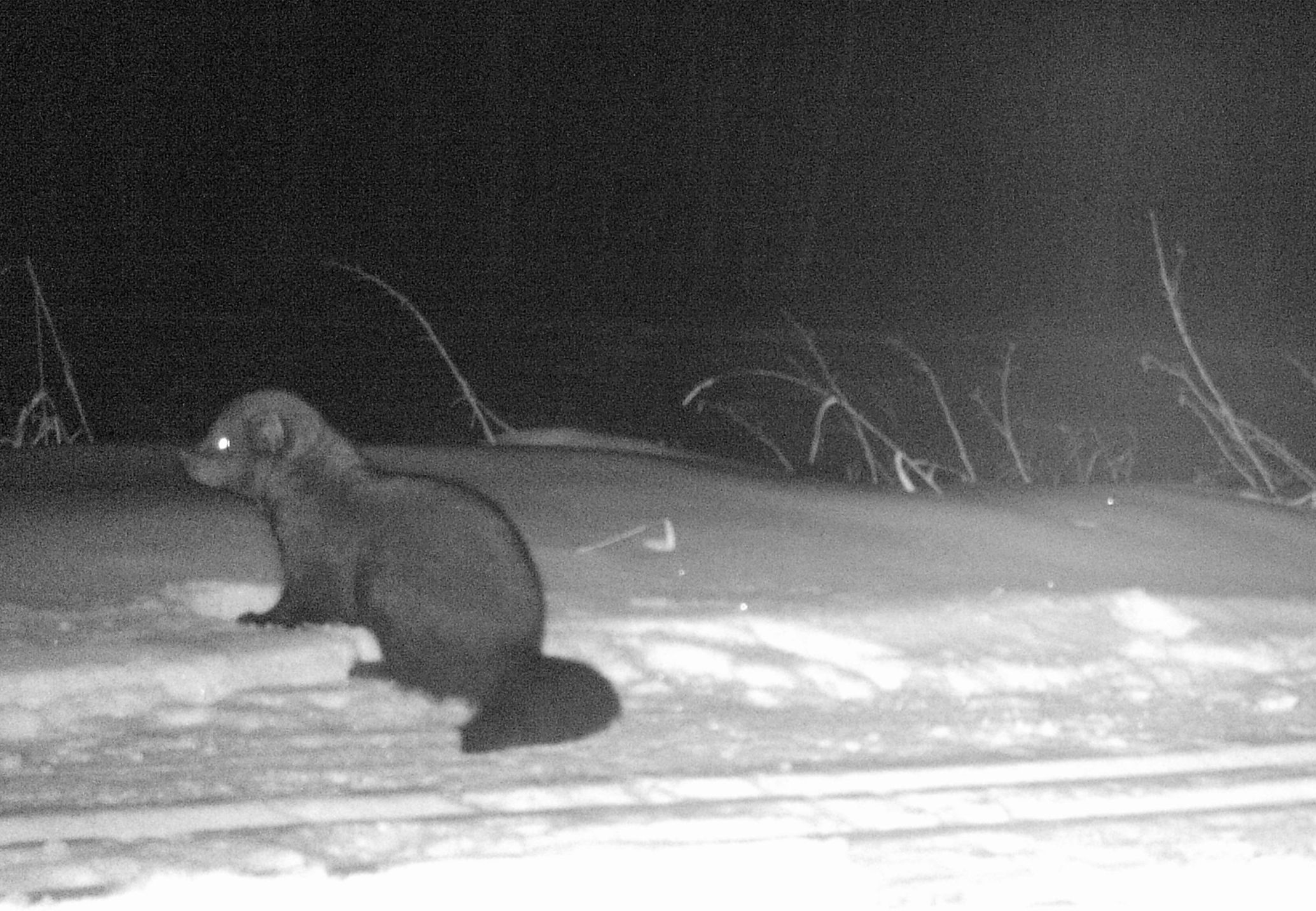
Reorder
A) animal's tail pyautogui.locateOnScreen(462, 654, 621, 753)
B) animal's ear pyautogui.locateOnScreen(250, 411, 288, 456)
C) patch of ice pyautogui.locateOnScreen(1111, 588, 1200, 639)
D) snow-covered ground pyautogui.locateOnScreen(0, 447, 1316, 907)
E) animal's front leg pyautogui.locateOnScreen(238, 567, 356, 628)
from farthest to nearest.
A: patch of ice pyautogui.locateOnScreen(1111, 588, 1200, 639) → animal's ear pyautogui.locateOnScreen(250, 411, 288, 456) → animal's front leg pyautogui.locateOnScreen(238, 567, 356, 628) → animal's tail pyautogui.locateOnScreen(462, 654, 621, 753) → snow-covered ground pyautogui.locateOnScreen(0, 447, 1316, 907)

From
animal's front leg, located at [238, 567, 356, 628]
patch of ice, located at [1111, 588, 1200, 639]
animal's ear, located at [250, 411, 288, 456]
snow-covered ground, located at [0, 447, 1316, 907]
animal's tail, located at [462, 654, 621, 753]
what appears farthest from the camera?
patch of ice, located at [1111, 588, 1200, 639]

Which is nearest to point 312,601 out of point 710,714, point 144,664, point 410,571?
point 410,571

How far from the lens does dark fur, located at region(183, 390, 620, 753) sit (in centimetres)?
503

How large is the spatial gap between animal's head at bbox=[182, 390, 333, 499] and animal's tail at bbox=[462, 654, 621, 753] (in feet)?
3.77

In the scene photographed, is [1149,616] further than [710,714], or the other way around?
[1149,616]

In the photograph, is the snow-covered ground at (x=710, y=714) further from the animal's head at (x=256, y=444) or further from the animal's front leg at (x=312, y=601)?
the animal's head at (x=256, y=444)

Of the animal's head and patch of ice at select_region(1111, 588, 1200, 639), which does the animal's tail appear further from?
patch of ice at select_region(1111, 588, 1200, 639)

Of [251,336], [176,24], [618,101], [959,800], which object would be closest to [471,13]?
[618,101]

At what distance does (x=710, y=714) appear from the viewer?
5.23m

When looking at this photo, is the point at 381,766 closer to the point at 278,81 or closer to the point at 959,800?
the point at 959,800

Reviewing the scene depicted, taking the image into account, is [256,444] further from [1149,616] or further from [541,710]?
[1149,616]

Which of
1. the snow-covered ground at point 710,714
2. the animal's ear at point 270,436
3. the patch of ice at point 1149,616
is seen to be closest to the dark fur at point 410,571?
the animal's ear at point 270,436

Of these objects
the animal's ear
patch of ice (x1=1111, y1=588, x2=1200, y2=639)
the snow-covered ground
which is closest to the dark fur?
the animal's ear

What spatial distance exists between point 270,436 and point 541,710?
1427 millimetres
